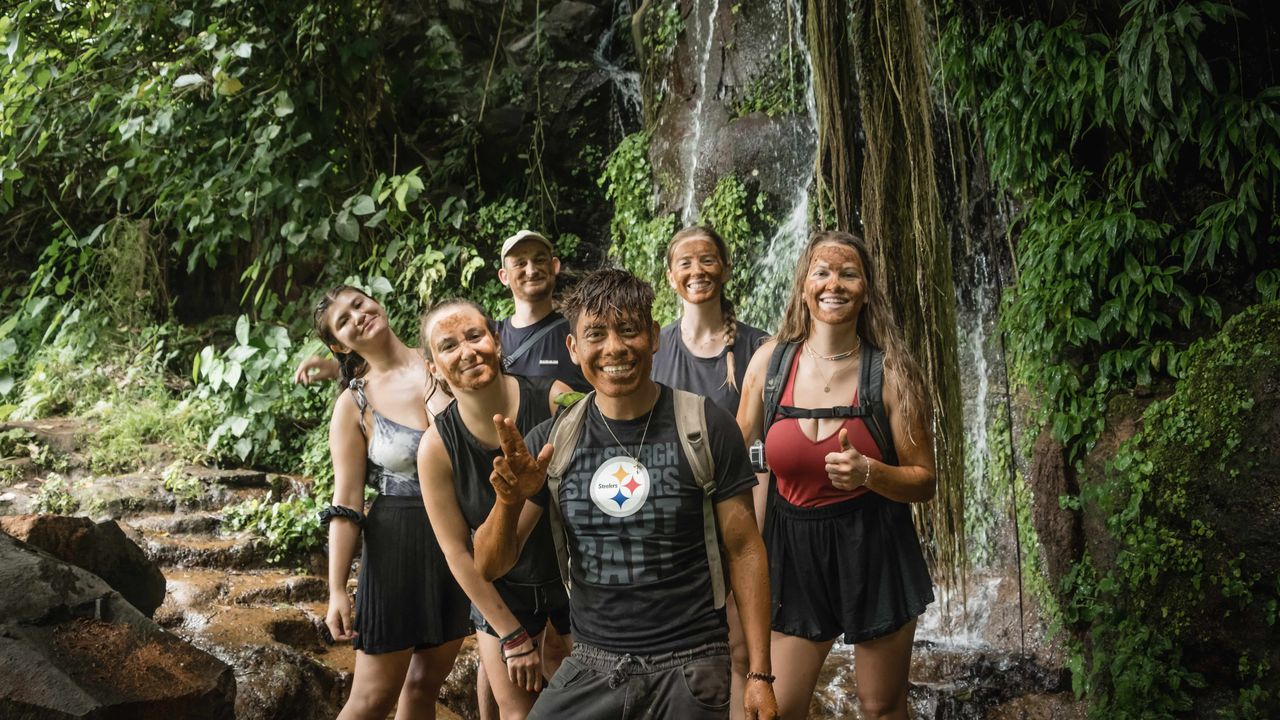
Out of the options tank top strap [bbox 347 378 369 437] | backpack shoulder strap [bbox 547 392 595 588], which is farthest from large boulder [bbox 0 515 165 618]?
backpack shoulder strap [bbox 547 392 595 588]

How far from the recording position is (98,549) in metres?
4.43

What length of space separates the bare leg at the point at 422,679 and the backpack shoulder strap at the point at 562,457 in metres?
1.01

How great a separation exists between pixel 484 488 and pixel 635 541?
585 millimetres

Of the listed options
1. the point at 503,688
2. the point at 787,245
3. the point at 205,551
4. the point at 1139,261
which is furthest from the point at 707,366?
the point at 205,551

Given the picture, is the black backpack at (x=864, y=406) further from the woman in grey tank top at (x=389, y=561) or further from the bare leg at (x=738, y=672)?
the woman in grey tank top at (x=389, y=561)

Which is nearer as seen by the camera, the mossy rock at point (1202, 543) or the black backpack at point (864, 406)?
the black backpack at point (864, 406)

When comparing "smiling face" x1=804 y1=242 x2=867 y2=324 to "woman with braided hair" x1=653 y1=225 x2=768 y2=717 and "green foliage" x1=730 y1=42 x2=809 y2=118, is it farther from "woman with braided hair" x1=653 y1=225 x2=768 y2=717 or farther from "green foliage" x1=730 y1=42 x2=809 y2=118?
"green foliage" x1=730 y1=42 x2=809 y2=118

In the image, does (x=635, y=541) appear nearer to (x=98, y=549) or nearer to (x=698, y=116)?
(x=98, y=549)

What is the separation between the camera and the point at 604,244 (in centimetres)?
931

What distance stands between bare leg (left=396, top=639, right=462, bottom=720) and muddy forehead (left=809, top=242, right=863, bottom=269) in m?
1.68

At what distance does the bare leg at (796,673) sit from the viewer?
3080 mm

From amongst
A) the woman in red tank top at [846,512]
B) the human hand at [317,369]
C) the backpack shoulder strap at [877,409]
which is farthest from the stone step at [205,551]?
the backpack shoulder strap at [877,409]

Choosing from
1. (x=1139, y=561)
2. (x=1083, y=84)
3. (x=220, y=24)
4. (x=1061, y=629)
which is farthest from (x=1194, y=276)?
(x=220, y=24)

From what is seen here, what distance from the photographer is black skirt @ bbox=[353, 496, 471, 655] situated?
3277mm
